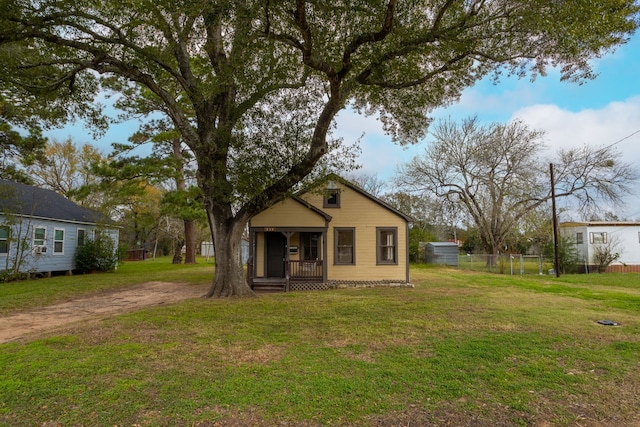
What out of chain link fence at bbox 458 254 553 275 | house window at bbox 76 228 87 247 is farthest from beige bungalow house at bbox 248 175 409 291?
house window at bbox 76 228 87 247

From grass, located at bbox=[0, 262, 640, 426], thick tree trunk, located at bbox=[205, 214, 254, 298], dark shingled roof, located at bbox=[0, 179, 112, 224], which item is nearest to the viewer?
grass, located at bbox=[0, 262, 640, 426]

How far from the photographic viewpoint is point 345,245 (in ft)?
48.5

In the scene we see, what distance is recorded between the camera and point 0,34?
7984 millimetres

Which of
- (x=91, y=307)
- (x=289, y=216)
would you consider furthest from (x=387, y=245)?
(x=91, y=307)

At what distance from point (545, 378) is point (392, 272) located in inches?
403

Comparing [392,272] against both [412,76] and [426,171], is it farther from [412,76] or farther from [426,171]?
[426,171]

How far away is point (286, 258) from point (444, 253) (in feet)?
55.8

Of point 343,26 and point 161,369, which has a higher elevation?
point 343,26

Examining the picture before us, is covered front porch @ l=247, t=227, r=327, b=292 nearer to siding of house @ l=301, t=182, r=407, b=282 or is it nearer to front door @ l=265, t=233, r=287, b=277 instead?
front door @ l=265, t=233, r=287, b=277

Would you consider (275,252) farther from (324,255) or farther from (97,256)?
(97,256)

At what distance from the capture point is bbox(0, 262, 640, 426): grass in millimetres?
3674

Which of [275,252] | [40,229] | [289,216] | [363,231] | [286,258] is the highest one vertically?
[289,216]

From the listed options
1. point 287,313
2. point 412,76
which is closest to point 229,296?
point 287,313

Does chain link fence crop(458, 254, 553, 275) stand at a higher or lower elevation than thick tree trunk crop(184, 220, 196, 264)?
lower
